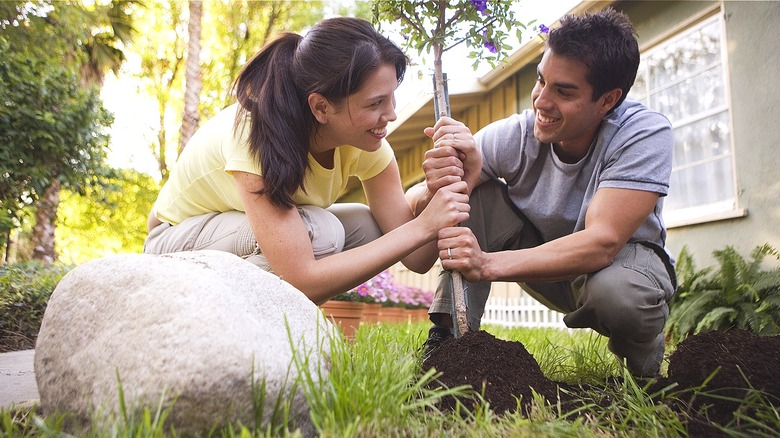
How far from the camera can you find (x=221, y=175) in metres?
2.96

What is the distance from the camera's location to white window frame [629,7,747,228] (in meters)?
5.71

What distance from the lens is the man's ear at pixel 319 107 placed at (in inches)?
104

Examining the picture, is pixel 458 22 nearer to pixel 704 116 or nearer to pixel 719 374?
pixel 719 374

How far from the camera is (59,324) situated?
1861 mm

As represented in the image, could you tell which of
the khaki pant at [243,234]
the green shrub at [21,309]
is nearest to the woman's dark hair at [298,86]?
the khaki pant at [243,234]

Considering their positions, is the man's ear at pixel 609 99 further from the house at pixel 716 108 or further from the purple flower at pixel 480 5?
the house at pixel 716 108

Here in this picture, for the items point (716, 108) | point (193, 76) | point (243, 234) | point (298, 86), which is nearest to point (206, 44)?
point (193, 76)

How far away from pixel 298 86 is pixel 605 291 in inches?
62.8

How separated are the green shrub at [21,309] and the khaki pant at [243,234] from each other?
2326mm

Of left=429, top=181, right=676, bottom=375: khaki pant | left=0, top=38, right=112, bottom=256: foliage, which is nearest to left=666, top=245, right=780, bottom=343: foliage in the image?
left=429, top=181, right=676, bottom=375: khaki pant

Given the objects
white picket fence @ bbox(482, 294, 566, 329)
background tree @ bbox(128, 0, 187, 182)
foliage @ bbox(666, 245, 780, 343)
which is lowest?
white picket fence @ bbox(482, 294, 566, 329)

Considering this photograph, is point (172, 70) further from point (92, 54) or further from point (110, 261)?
point (110, 261)

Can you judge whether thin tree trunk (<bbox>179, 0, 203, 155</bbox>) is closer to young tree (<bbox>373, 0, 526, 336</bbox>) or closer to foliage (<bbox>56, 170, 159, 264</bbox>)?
foliage (<bbox>56, 170, 159, 264</bbox>)

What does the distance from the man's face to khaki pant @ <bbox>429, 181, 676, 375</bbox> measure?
445 mm
